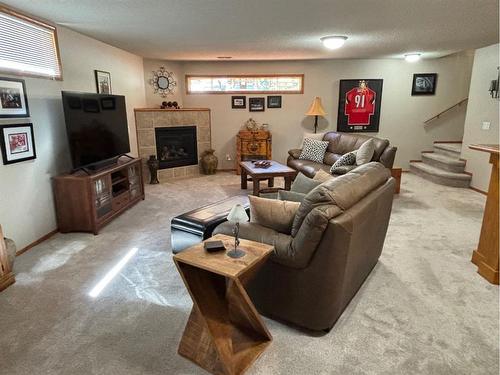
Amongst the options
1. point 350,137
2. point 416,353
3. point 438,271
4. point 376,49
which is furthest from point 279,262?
point 376,49

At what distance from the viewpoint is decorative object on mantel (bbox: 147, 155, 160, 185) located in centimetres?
600

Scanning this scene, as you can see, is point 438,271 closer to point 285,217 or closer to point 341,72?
point 285,217

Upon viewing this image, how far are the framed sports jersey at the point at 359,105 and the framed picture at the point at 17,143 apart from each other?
18.4 ft

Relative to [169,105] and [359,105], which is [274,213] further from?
[359,105]

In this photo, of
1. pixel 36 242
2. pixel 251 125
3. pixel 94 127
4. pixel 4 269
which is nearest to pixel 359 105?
pixel 251 125

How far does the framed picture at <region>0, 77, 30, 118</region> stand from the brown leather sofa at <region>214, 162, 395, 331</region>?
242cm

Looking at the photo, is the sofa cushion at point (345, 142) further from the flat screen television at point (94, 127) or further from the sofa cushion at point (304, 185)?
the flat screen television at point (94, 127)

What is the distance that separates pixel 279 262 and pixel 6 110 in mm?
2905

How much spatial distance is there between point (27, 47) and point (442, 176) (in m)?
6.45

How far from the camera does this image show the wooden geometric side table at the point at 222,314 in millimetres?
1683

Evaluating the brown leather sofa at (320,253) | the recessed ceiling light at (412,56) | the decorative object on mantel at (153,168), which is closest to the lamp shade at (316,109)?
the recessed ceiling light at (412,56)

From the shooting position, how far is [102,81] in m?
4.70

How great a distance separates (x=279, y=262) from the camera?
200cm

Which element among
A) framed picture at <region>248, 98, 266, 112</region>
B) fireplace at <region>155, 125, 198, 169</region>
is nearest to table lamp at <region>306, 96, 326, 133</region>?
framed picture at <region>248, 98, 266, 112</region>
